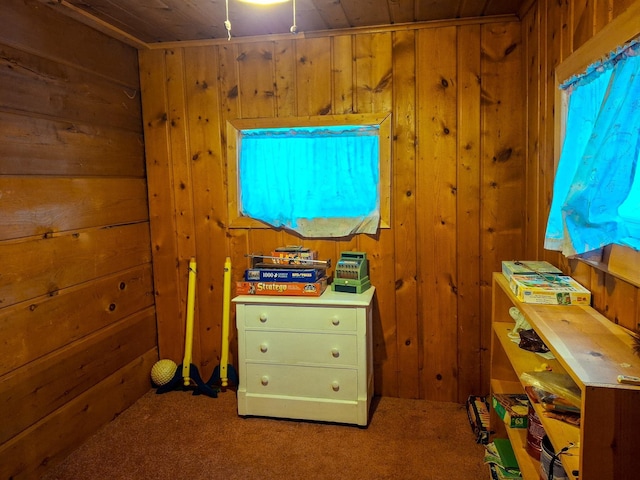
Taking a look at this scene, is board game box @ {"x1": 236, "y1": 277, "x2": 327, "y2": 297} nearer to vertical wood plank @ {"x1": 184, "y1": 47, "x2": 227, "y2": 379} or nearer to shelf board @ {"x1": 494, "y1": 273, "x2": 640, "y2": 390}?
vertical wood plank @ {"x1": 184, "y1": 47, "x2": 227, "y2": 379}

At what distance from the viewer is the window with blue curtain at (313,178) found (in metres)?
2.73

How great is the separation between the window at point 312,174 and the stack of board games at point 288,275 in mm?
185

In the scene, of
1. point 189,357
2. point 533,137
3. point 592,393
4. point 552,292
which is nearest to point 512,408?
point 552,292

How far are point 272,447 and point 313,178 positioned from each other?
56.6 inches

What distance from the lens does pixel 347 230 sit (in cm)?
278

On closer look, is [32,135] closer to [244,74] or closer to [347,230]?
[244,74]

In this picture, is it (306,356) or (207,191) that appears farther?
(207,191)

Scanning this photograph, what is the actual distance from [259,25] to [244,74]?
1.03 feet

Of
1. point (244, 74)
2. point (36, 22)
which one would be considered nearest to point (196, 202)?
point (244, 74)

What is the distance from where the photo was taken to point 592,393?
3.53 ft

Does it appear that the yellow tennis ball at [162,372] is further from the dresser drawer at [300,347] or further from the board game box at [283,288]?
the board game box at [283,288]

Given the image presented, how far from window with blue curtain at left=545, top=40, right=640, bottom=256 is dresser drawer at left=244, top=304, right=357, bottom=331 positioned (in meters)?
1.14

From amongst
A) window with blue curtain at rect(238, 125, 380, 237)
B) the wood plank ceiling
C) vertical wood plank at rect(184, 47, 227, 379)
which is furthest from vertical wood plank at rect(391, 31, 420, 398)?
vertical wood plank at rect(184, 47, 227, 379)

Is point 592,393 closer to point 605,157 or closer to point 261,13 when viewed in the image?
point 605,157
